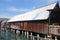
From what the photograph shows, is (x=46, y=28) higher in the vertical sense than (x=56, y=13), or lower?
lower

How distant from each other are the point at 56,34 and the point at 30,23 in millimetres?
14429

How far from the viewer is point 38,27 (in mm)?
32281

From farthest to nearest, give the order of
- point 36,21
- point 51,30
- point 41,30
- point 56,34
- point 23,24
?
point 23,24 → point 36,21 → point 41,30 → point 51,30 → point 56,34

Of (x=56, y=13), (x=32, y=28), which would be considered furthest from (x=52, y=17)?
(x=32, y=28)

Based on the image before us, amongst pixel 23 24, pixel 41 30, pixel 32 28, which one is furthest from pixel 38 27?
pixel 23 24

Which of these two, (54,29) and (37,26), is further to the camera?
(37,26)

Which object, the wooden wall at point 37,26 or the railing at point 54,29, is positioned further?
the wooden wall at point 37,26

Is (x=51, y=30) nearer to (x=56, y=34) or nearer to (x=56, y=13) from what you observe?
(x=56, y=34)

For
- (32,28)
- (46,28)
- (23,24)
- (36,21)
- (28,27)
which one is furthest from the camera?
(23,24)

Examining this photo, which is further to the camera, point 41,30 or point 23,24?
point 23,24

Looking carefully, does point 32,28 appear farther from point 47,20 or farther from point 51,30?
point 51,30

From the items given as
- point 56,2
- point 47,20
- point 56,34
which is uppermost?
point 56,2

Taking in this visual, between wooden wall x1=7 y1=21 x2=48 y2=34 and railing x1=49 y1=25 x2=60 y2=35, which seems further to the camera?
wooden wall x1=7 y1=21 x2=48 y2=34

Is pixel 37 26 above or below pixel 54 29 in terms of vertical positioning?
above
